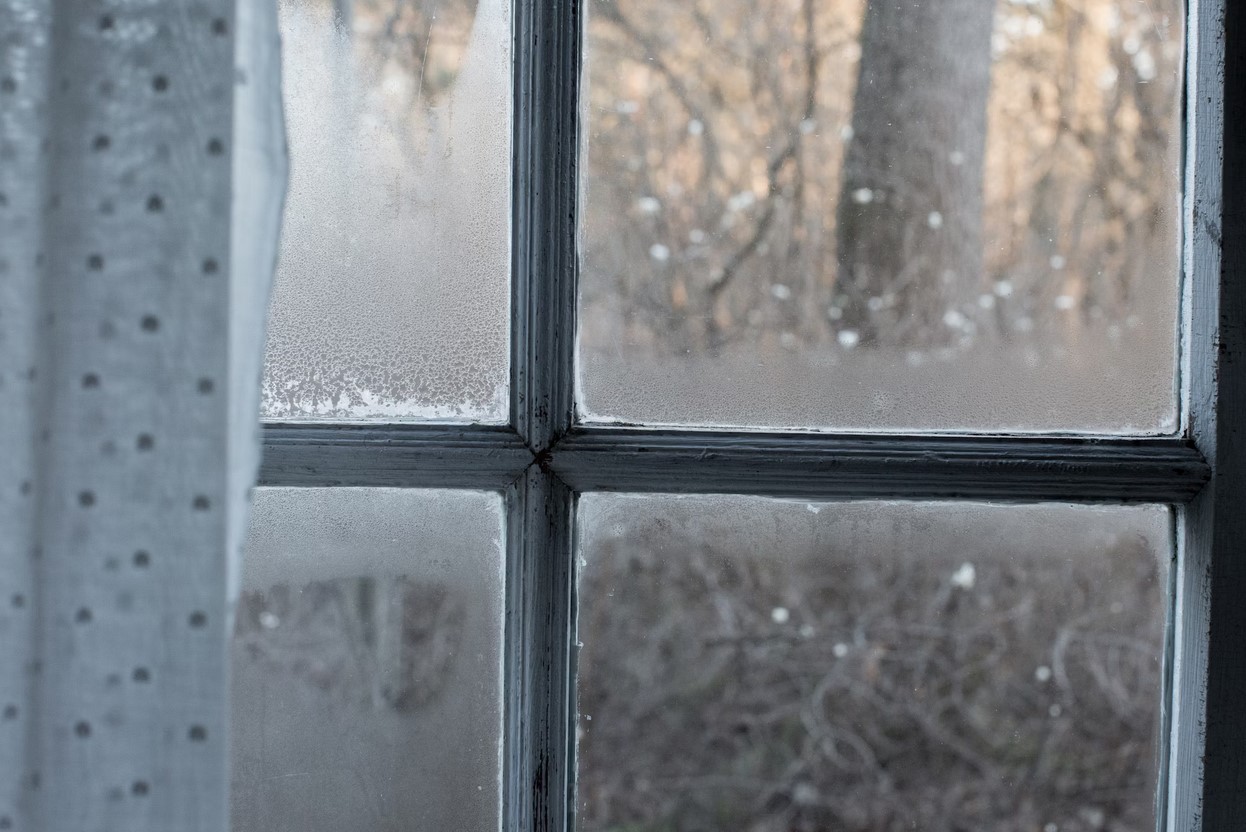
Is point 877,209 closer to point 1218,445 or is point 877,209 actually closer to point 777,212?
point 777,212

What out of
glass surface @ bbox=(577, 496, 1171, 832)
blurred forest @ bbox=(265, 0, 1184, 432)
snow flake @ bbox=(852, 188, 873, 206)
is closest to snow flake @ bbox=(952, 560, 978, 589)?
glass surface @ bbox=(577, 496, 1171, 832)

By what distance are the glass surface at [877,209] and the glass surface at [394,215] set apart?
0.10 metres

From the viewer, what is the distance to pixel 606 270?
0.95 m

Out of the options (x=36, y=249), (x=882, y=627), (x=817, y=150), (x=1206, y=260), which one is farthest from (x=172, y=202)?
(x=1206, y=260)

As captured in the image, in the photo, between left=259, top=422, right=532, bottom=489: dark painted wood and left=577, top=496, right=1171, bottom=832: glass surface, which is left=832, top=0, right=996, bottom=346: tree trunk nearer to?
left=577, top=496, right=1171, bottom=832: glass surface

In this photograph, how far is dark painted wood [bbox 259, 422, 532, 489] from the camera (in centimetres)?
92

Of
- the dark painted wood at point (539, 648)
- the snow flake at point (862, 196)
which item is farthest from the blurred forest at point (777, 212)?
the dark painted wood at point (539, 648)

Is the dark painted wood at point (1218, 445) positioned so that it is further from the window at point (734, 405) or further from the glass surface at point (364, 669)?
the glass surface at point (364, 669)

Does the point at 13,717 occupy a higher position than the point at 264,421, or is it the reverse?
the point at 264,421

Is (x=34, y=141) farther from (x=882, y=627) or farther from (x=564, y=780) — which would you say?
(x=882, y=627)

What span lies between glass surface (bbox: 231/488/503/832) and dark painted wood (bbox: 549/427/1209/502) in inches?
5.9

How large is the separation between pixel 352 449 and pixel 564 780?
0.36 m

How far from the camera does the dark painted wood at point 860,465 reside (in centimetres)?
91

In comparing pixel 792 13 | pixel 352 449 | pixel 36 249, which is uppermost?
pixel 792 13
